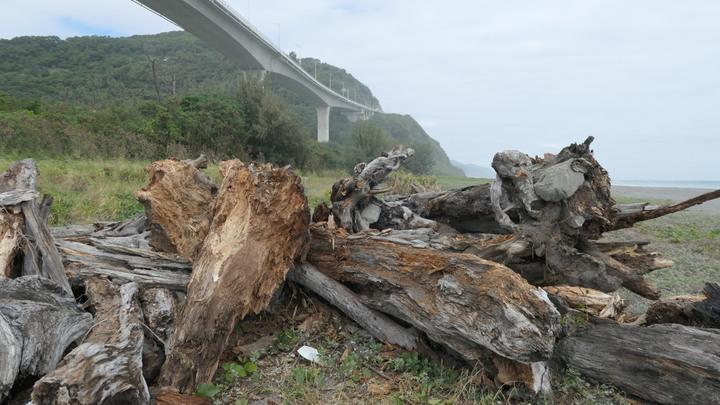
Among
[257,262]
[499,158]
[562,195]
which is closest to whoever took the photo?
[257,262]

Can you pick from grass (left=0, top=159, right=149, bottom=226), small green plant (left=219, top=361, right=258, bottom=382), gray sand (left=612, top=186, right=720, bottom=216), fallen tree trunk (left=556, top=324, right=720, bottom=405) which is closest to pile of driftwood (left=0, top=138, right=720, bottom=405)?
fallen tree trunk (left=556, top=324, right=720, bottom=405)

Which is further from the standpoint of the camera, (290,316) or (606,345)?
(290,316)

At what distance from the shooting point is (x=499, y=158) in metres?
4.19

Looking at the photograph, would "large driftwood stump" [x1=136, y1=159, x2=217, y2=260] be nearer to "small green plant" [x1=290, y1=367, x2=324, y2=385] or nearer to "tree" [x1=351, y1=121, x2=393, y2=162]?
"small green plant" [x1=290, y1=367, x2=324, y2=385]

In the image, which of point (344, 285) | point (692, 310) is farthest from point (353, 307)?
point (692, 310)

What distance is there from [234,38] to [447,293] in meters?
30.5

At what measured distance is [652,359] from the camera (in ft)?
8.55

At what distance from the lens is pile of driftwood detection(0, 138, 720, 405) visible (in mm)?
2445

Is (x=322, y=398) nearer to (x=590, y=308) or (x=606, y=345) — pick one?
(x=606, y=345)

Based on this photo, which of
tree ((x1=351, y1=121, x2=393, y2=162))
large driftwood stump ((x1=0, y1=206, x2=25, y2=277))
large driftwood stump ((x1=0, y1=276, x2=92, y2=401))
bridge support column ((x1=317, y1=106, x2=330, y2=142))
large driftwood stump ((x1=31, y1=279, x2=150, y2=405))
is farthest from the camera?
bridge support column ((x1=317, y1=106, x2=330, y2=142))

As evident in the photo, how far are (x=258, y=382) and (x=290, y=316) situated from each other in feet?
3.45

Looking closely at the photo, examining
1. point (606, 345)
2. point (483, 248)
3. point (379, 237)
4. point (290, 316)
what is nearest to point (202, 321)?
point (290, 316)

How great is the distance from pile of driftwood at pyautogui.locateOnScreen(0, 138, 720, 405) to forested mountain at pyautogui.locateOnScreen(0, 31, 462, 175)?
45.5 ft

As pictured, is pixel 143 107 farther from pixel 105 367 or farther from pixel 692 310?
pixel 692 310
